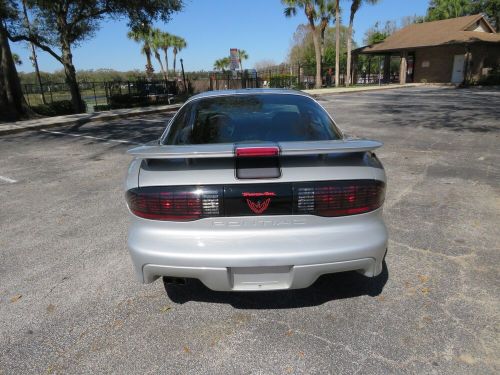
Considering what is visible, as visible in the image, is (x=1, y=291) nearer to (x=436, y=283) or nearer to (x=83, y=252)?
(x=83, y=252)

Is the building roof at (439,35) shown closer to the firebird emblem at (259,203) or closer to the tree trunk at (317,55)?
the tree trunk at (317,55)

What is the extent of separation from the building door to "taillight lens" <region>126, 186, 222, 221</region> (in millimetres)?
36652

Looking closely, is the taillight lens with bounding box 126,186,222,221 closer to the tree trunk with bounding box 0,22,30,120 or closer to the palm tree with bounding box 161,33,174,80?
the tree trunk with bounding box 0,22,30,120

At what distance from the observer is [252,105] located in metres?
3.59

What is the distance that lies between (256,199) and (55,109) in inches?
779

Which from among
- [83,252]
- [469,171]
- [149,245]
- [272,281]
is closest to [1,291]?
[83,252]

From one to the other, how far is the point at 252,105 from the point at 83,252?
222 centimetres

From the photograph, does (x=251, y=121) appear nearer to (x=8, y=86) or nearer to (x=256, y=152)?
(x=256, y=152)

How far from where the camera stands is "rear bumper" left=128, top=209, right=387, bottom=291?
2.35 metres

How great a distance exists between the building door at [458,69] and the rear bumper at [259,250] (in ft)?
119

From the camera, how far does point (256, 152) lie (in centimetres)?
230

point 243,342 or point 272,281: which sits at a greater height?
point 272,281

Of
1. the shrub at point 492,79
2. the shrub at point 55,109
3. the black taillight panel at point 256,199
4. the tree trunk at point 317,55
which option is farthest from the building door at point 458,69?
the black taillight panel at point 256,199

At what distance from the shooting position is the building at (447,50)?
3247 centimetres
